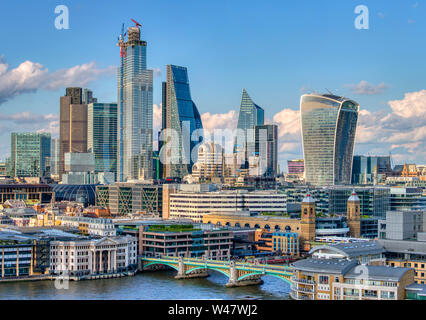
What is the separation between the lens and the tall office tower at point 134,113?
341 ft

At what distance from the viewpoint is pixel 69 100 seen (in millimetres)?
127688

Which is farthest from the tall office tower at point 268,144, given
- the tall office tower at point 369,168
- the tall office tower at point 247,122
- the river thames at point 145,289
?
the river thames at point 145,289

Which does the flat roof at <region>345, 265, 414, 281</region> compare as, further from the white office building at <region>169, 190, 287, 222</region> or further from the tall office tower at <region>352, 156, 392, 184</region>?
the tall office tower at <region>352, 156, 392, 184</region>

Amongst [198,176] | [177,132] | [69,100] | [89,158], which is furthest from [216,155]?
[69,100]

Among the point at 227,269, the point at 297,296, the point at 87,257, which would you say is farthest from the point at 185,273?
the point at 297,296

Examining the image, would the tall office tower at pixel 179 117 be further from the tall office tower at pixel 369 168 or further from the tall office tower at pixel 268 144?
the tall office tower at pixel 369 168

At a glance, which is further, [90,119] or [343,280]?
[90,119]

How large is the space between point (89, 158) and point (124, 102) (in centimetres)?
1606

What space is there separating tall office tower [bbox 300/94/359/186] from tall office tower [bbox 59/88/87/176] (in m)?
57.0

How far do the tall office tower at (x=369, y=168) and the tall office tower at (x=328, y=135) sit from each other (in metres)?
15.0

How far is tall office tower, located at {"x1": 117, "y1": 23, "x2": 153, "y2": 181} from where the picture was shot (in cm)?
10406

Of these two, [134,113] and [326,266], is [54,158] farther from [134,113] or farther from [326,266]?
[326,266]

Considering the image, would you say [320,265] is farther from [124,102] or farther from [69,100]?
[69,100]

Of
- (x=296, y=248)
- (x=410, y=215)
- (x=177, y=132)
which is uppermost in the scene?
(x=177, y=132)
